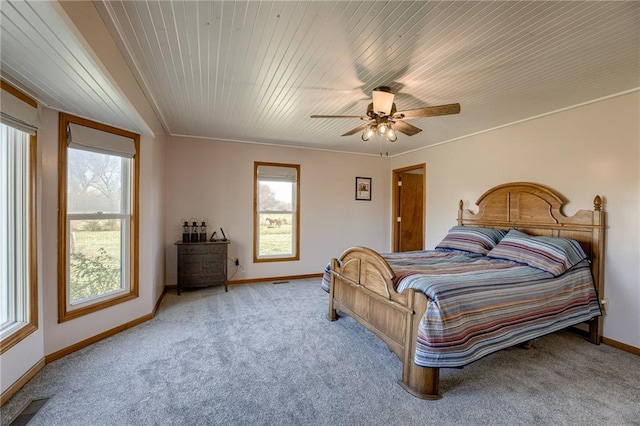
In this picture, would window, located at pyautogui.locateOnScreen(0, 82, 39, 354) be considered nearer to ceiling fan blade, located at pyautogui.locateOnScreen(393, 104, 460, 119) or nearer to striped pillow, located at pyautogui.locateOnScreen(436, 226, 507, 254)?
ceiling fan blade, located at pyautogui.locateOnScreen(393, 104, 460, 119)

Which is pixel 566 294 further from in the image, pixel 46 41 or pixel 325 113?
pixel 46 41

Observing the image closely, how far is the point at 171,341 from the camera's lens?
2707mm


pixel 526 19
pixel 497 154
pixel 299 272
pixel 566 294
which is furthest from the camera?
pixel 299 272

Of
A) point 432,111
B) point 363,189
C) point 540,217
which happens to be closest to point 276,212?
point 363,189

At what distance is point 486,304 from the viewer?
208 centimetres

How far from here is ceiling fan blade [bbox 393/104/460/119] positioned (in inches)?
88.8

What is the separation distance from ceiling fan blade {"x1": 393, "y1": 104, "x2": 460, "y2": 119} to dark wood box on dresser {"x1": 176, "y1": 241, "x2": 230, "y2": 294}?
3.11 metres

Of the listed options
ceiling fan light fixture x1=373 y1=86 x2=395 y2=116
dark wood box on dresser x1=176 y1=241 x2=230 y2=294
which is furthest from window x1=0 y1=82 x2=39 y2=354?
ceiling fan light fixture x1=373 y1=86 x2=395 y2=116

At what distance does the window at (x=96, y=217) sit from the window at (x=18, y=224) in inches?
9.5

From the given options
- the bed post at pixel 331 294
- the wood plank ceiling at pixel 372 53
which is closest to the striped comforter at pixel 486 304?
the bed post at pixel 331 294

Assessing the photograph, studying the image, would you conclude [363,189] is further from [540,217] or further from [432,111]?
[432,111]

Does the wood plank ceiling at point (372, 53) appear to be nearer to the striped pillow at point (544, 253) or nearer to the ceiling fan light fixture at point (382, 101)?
the ceiling fan light fixture at point (382, 101)

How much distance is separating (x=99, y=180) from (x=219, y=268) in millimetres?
2022

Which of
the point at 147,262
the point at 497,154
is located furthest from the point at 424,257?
the point at 147,262
